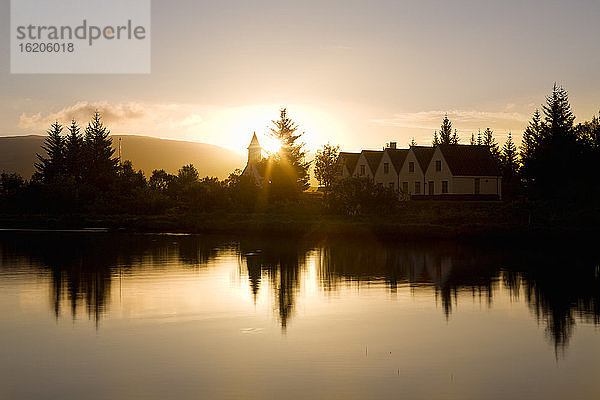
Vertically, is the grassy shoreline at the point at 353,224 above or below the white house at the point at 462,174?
below

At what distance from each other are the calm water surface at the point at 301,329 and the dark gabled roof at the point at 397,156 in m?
45.5

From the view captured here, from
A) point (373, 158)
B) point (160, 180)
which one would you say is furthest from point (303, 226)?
point (160, 180)

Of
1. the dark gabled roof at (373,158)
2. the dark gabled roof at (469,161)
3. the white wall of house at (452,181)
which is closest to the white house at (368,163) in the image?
the dark gabled roof at (373,158)

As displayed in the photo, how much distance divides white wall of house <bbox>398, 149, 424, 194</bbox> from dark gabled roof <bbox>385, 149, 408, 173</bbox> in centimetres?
98

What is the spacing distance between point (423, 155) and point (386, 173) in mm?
6830

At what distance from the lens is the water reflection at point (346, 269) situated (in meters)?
22.2

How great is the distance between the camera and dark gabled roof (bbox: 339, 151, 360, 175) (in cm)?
9369

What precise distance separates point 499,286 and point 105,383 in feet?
57.8

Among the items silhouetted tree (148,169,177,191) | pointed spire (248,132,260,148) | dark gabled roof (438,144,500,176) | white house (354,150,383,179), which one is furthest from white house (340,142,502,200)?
pointed spire (248,132,260,148)

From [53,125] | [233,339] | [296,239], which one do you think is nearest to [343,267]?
[233,339]

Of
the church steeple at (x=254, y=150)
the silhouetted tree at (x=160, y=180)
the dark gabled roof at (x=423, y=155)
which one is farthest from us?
the church steeple at (x=254, y=150)

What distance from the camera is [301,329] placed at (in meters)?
18.3

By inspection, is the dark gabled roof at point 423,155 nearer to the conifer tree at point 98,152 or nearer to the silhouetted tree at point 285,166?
the silhouetted tree at point 285,166

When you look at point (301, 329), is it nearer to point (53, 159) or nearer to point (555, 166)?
point (555, 166)
